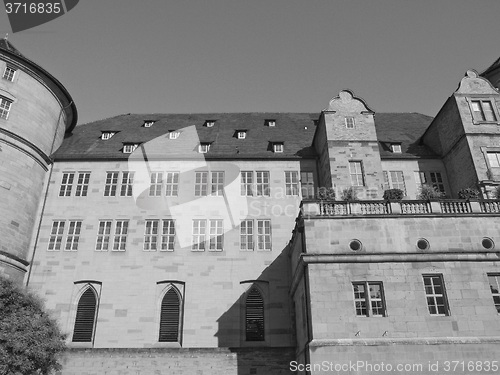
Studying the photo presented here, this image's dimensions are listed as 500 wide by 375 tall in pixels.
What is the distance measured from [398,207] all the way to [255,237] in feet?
31.8

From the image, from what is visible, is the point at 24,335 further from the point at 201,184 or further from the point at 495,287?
the point at 495,287

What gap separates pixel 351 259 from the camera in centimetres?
1898

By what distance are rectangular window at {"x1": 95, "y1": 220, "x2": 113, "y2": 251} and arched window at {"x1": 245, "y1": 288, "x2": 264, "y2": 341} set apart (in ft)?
30.9

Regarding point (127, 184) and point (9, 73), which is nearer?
point (9, 73)

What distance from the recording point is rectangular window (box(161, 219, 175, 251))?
87.7 ft

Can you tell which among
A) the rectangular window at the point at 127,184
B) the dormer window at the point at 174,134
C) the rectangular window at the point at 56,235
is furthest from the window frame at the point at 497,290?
the rectangular window at the point at 56,235

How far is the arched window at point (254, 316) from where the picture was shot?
2461 cm

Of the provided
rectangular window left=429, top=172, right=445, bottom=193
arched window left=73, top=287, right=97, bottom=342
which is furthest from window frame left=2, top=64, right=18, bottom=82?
rectangular window left=429, top=172, right=445, bottom=193

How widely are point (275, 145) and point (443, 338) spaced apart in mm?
17090

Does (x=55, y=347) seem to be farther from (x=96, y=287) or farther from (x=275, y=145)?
(x=275, y=145)

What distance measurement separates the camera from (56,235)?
27.0 m

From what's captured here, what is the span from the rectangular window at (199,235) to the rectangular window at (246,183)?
3302 millimetres

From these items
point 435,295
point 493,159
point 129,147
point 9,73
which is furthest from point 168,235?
point 493,159

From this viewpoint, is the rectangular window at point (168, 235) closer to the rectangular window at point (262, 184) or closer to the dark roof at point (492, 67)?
the rectangular window at point (262, 184)
